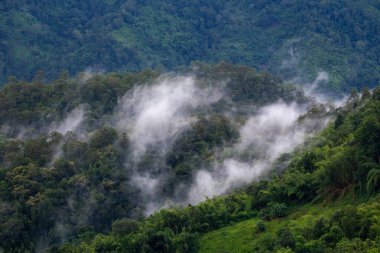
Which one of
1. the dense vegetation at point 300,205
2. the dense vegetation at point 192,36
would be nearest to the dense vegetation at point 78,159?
the dense vegetation at point 300,205

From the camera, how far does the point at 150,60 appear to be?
110 m

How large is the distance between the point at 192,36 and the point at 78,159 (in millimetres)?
69341

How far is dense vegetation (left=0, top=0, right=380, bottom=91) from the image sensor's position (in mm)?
103125

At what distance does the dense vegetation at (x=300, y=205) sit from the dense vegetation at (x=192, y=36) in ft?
189

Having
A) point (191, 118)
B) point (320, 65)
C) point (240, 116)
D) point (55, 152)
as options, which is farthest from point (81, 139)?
point (320, 65)

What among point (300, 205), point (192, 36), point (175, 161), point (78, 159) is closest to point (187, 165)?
point (175, 161)

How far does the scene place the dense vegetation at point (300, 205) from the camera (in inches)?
1147

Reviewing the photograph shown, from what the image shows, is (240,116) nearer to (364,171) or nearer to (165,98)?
(165,98)

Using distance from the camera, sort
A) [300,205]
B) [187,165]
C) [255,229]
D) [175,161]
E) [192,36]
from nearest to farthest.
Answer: [255,229] → [300,205] → [187,165] → [175,161] → [192,36]

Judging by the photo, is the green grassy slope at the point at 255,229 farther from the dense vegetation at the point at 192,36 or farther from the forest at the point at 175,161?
the dense vegetation at the point at 192,36

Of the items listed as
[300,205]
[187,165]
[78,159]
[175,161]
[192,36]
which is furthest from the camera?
[192,36]

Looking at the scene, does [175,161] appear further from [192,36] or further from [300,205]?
[192,36]

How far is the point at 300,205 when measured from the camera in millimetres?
36406

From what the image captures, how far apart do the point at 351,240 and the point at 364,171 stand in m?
5.79
